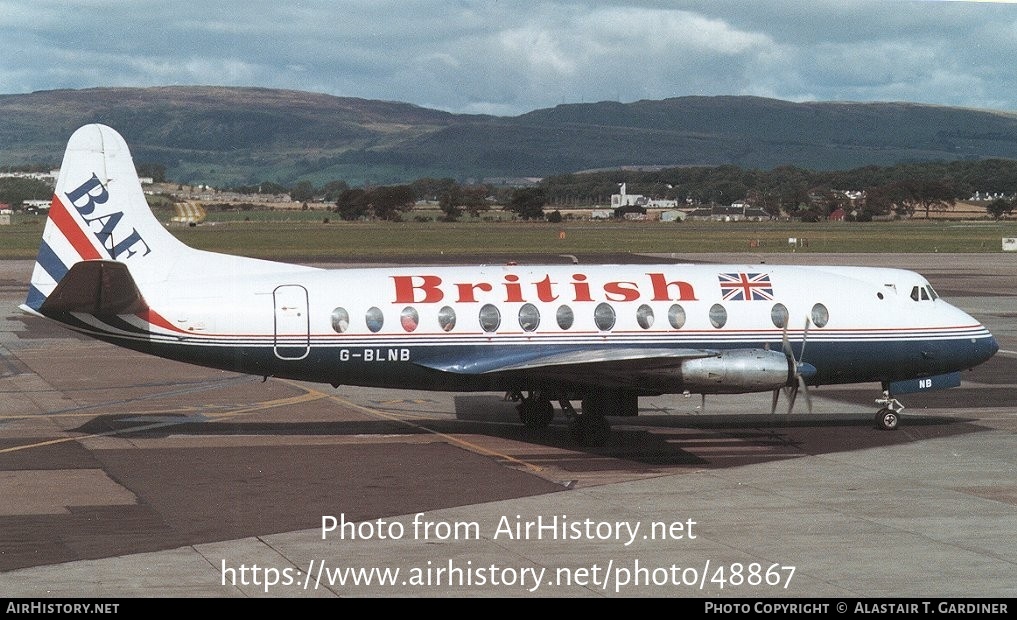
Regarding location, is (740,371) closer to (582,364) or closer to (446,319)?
(582,364)

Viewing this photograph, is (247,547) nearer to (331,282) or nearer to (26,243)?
(331,282)

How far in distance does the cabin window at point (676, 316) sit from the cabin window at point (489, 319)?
3738 mm

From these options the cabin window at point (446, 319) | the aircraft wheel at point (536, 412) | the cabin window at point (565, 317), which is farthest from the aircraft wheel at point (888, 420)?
the cabin window at point (446, 319)

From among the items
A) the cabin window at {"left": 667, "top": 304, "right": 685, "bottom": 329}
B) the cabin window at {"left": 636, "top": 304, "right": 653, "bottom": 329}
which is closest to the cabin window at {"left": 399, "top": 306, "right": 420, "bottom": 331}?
the cabin window at {"left": 636, "top": 304, "right": 653, "bottom": 329}

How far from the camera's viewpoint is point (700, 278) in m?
28.3

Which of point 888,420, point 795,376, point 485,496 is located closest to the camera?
point 485,496

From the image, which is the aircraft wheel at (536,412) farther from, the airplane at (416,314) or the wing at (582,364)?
the wing at (582,364)

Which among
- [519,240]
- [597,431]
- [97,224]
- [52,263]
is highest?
[97,224]

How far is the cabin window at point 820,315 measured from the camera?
28.0 m

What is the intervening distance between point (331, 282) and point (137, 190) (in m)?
4.84

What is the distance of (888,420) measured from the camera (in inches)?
1136

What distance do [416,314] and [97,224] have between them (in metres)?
7.24

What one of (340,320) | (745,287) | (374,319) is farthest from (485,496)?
Answer: (745,287)
